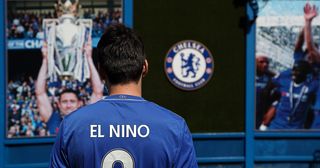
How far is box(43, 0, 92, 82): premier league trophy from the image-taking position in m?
6.16

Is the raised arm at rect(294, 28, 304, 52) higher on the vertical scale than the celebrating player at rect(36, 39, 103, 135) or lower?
higher

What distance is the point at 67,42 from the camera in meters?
6.20

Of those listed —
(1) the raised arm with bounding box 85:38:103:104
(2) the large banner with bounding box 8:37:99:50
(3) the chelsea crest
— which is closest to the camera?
(2) the large banner with bounding box 8:37:99:50

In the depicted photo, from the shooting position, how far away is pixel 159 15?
6410mm

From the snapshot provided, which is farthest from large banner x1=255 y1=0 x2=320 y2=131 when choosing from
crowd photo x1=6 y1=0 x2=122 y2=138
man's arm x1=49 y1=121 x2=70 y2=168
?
man's arm x1=49 y1=121 x2=70 y2=168

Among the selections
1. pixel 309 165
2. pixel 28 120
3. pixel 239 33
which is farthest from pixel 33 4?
pixel 309 165

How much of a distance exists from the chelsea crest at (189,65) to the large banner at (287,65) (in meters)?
0.55

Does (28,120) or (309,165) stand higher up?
(28,120)

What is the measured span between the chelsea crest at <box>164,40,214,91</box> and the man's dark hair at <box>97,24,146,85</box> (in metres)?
4.04

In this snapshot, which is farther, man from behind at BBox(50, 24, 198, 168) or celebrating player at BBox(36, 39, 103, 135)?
celebrating player at BBox(36, 39, 103, 135)

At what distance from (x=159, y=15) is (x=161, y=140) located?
417 cm

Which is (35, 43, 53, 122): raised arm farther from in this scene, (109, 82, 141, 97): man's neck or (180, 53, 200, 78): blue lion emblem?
(109, 82, 141, 97): man's neck

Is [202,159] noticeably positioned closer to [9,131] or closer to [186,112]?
[186,112]

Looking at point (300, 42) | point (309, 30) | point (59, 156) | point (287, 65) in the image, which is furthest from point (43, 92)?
point (59, 156)
